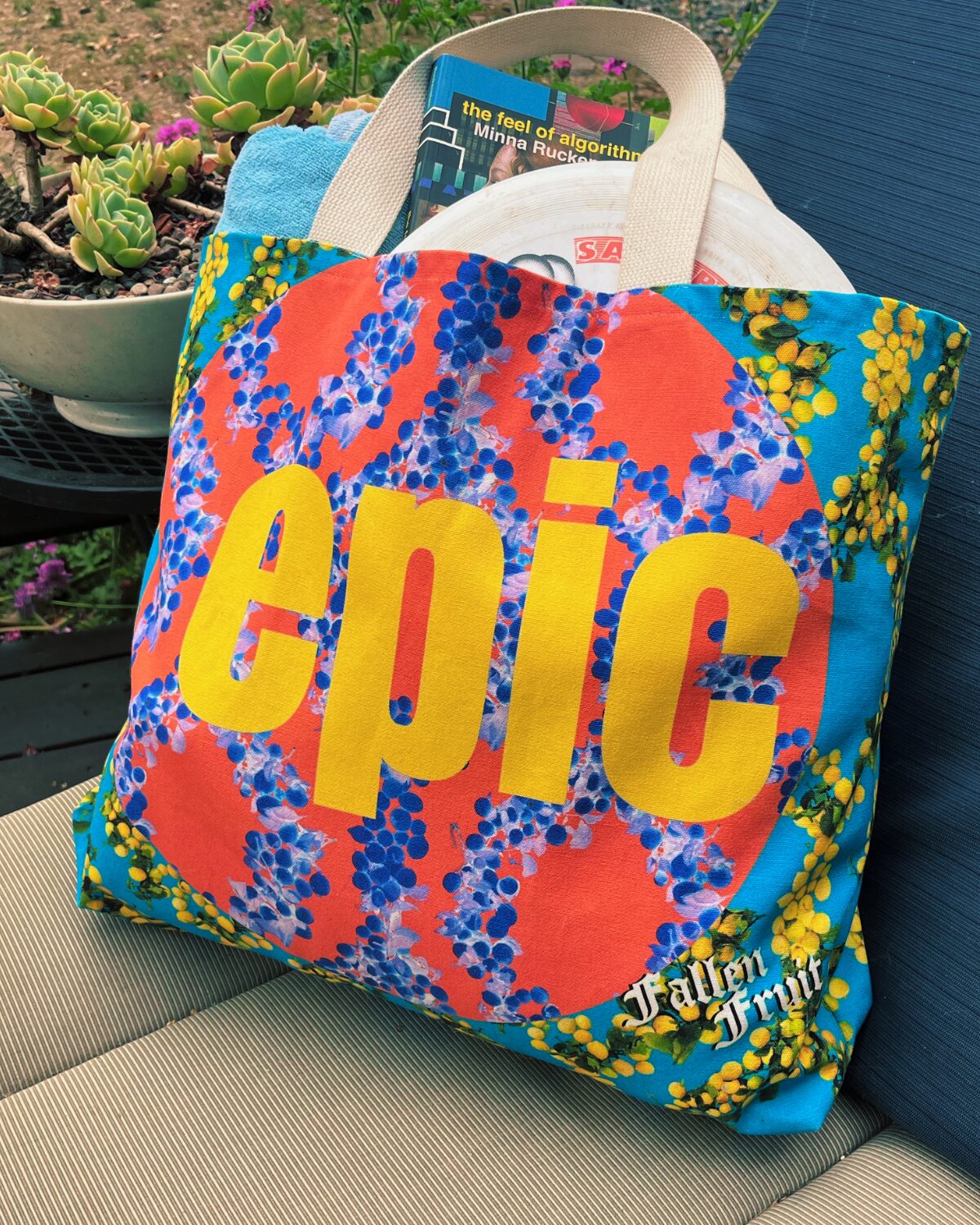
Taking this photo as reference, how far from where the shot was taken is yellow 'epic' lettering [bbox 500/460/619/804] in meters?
0.58

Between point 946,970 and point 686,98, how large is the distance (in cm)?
58

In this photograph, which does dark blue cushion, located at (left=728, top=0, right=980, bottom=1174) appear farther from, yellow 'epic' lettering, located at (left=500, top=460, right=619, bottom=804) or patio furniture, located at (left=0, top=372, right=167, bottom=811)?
patio furniture, located at (left=0, top=372, right=167, bottom=811)

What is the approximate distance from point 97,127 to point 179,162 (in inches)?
2.9

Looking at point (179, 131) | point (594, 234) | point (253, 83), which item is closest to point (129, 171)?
point (253, 83)

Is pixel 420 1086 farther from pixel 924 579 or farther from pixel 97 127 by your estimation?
pixel 97 127

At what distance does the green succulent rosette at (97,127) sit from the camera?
0.91 meters

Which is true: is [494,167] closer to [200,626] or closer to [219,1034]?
[200,626]

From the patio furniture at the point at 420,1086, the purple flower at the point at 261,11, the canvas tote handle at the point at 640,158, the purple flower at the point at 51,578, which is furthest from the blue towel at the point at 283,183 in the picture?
the purple flower at the point at 51,578

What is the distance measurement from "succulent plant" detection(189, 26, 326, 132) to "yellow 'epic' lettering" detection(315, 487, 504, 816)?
1.53ft

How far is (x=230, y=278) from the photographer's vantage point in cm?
69

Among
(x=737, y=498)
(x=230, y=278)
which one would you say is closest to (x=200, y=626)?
(x=230, y=278)

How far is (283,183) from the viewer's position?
2.38 ft

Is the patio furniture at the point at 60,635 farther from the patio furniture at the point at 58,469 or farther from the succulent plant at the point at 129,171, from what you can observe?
the succulent plant at the point at 129,171

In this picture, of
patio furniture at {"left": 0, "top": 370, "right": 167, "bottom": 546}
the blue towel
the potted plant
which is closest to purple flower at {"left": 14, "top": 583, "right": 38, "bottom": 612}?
patio furniture at {"left": 0, "top": 370, "right": 167, "bottom": 546}
